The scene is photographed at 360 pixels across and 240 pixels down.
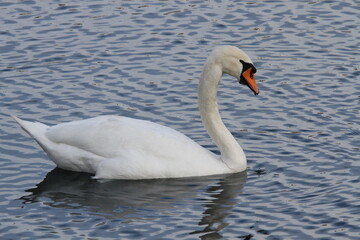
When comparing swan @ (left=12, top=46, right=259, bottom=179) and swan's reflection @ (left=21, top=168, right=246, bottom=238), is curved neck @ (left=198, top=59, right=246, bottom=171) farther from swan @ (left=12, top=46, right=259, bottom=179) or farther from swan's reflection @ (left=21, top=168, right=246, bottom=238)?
swan's reflection @ (left=21, top=168, right=246, bottom=238)

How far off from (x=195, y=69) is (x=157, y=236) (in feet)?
24.8

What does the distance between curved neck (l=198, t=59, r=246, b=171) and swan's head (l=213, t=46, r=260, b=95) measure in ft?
0.45

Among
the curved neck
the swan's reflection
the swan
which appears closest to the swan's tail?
the swan

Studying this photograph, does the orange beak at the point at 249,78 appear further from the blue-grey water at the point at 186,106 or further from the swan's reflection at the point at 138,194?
the swan's reflection at the point at 138,194

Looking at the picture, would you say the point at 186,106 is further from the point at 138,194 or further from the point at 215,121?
the point at 138,194

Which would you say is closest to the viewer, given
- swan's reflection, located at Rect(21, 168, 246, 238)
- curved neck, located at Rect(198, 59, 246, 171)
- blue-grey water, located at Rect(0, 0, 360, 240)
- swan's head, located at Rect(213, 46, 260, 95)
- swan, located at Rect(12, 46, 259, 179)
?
blue-grey water, located at Rect(0, 0, 360, 240)

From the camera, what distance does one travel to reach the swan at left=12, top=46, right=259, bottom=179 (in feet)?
52.0

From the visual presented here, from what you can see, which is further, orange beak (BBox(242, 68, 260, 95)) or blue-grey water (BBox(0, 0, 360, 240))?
orange beak (BBox(242, 68, 260, 95))

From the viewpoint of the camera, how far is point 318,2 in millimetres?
24406

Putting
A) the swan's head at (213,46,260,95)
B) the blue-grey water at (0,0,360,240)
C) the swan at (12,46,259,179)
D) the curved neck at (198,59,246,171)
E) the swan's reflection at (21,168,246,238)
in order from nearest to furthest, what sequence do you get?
the blue-grey water at (0,0,360,240), the swan's reflection at (21,168,246,238), the swan at (12,46,259,179), the swan's head at (213,46,260,95), the curved neck at (198,59,246,171)

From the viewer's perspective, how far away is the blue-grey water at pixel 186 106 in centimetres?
1413

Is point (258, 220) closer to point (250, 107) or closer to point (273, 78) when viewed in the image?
point (250, 107)

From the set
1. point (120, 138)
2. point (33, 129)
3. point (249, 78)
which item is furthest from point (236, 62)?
point (33, 129)

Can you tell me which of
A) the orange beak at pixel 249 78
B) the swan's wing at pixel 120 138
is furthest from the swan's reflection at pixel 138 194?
the orange beak at pixel 249 78
